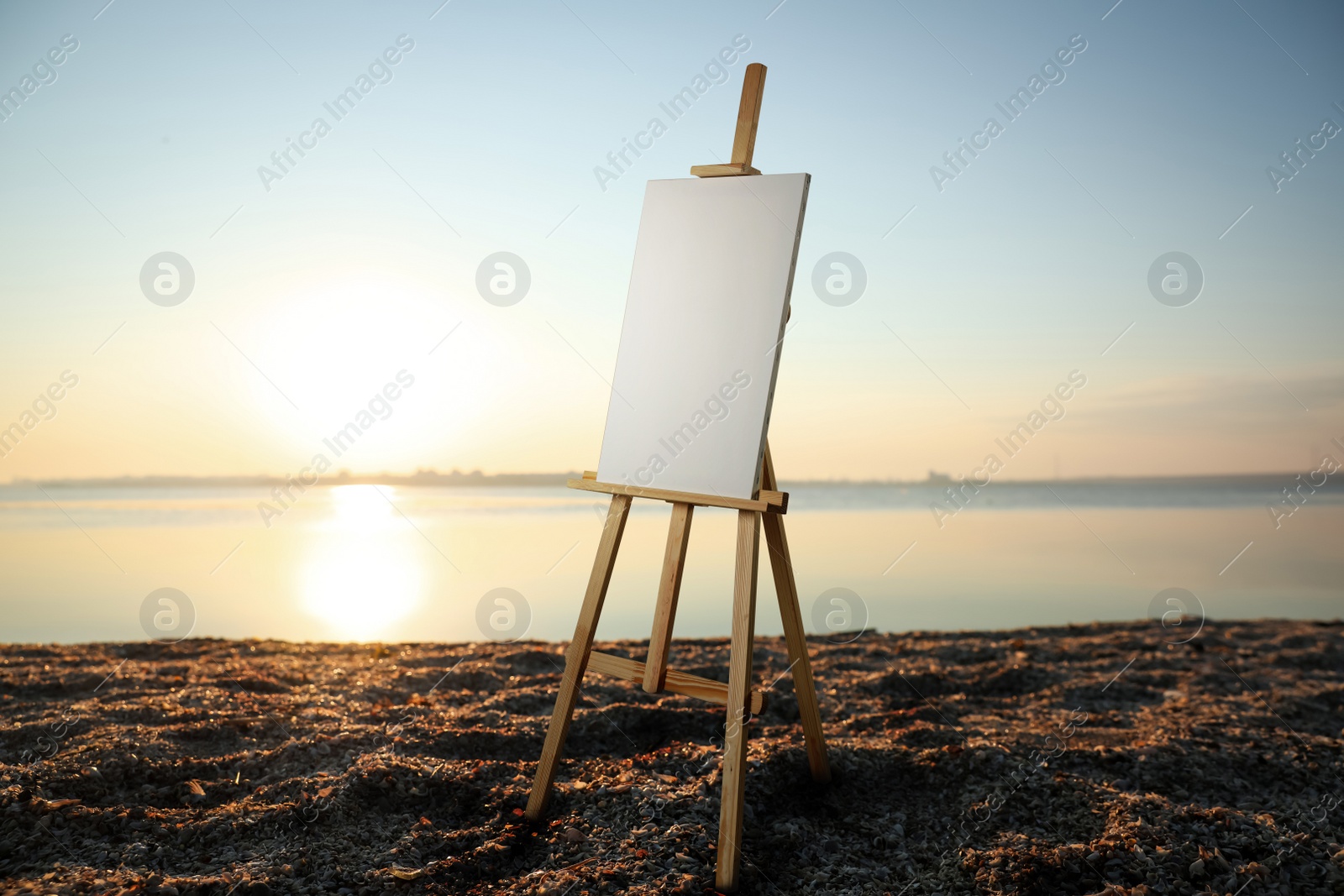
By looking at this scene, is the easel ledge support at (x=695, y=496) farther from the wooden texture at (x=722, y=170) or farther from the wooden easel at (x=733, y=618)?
the wooden texture at (x=722, y=170)

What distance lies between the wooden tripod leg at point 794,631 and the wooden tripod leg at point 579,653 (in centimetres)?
57

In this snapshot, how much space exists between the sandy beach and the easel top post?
7.95 ft

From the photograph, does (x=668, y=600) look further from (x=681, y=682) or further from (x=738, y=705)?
(x=738, y=705)

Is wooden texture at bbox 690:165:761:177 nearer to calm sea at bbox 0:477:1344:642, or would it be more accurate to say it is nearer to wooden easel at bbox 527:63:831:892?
wooden easel at bbox 527:63:831:892

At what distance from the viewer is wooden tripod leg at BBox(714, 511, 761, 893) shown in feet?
8.18

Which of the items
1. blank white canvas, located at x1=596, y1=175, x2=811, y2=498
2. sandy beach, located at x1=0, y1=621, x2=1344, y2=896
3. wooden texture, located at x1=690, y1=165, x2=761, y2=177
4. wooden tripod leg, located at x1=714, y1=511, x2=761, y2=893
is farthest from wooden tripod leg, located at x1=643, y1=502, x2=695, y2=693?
wooden texture, located at x1=690, y1=165, x2=761, y2=177

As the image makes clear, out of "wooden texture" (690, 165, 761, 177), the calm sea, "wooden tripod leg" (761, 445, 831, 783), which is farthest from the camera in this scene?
the calm sea

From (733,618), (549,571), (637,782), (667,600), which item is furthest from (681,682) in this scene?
(549,571)

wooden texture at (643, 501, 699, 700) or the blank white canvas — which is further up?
the blank white canvas

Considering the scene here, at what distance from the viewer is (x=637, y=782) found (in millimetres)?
3115

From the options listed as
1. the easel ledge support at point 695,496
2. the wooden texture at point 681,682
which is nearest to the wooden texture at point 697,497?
the easel ledge support at point 695,496

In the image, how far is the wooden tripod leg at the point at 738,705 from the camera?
2.49 metres

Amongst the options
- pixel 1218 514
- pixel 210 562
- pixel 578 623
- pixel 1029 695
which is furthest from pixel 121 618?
pixel 1218 514

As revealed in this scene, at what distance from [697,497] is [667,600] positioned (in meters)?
0.42
